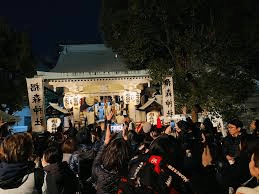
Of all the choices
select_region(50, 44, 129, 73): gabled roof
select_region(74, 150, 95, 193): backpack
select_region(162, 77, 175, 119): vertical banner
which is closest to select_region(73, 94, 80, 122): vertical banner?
select_region(50, 44, 129, 73): gabled roof

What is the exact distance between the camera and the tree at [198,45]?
47.5 ft

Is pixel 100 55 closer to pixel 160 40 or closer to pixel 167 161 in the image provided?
pixel 160 40

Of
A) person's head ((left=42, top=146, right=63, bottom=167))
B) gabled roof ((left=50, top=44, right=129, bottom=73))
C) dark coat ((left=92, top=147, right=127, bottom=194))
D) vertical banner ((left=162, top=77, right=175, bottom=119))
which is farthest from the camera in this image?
gabled roof ((left=50, top=44, right=129, bottom=73))

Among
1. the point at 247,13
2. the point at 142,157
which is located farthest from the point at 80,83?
the point at 142,157

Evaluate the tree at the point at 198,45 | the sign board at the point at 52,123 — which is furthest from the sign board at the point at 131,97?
the sign board at the point at 52,123

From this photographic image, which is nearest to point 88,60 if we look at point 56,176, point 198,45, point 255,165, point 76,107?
point 76,107

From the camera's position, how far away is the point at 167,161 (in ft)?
12.9

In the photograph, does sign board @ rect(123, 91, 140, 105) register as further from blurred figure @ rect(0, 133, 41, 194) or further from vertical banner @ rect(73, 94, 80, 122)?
blurred figure @ rect(0, 133, 41, 194)

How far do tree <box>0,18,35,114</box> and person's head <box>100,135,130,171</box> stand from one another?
19.2 m

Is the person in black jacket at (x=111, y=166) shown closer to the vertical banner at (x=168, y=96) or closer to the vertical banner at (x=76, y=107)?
the vertical banner at (x=168, y=96)

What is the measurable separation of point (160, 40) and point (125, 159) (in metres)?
12.7

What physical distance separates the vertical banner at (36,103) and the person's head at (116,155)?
11380mm

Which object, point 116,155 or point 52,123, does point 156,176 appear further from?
point 52,123

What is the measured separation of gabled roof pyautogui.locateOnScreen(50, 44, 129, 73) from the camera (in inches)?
784
